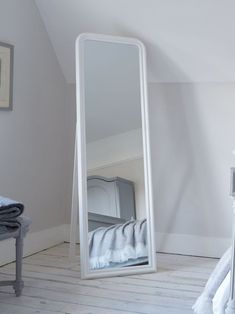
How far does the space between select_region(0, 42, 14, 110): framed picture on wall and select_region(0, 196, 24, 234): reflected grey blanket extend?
0.90 meters

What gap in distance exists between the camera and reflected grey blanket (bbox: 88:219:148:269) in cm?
280

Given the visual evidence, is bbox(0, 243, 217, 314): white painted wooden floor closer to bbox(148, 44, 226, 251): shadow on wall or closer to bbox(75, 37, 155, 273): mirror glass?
bbox(75, 37, 155, 273): mirror glass

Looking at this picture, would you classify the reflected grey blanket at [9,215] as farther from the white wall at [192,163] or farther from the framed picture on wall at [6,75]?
the white wall at [192,163]

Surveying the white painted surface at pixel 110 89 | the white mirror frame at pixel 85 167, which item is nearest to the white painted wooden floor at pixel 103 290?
the white mirror frame at pixel 85 167

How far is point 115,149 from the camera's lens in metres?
2.97

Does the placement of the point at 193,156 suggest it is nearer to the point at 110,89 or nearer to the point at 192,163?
the point at 192,163

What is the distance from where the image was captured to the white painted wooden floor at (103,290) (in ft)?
7.25

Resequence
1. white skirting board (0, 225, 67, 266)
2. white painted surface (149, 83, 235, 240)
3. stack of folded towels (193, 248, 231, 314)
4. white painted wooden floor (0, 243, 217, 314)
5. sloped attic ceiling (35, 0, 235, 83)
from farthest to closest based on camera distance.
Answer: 1. white painted surface (149, 83, 235, 240)
2. white skirting board (0, 225, 67, 266)
3. sloped attic ceiling (35, 0, 235, 83)
4. white painted wooden floor (0, 243, 217, 314)
5. stack of folded towels (193, 248, 231, 314)

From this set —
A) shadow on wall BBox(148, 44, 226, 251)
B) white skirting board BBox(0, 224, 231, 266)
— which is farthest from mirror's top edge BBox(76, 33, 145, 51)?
white skirting board BBox(0, 224, 231, 266)

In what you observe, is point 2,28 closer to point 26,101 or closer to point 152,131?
point 26,101

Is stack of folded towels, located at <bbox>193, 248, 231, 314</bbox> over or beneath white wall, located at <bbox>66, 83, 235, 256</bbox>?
beneath

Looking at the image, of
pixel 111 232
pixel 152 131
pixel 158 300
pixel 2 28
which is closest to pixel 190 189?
pixel 152 131

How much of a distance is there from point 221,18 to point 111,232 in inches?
62.0

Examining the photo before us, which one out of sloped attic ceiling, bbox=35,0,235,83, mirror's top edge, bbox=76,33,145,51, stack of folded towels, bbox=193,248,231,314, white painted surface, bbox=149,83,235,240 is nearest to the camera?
stack of folded towels, bbox=193,248,231,314
